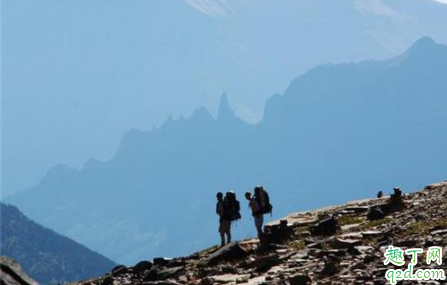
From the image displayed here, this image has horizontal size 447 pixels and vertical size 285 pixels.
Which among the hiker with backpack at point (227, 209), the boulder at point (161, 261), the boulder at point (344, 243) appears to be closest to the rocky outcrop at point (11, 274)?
the boulder at point (344, 243)

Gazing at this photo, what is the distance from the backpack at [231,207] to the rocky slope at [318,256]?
1.78 m

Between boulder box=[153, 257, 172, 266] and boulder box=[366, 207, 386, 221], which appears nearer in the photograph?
boulder box=[153, 257, 172, 266]

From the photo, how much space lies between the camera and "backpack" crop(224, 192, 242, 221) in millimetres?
30222

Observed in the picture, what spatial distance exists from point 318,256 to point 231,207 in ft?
32.7

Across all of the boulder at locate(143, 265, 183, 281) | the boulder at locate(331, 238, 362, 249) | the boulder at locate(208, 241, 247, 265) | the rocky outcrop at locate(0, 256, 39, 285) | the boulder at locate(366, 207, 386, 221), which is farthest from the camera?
the boulder at locate(366, 207, 386, 221)

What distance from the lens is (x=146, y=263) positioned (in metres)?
28.1

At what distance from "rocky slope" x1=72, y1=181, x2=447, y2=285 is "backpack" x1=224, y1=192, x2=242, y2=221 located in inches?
70.3

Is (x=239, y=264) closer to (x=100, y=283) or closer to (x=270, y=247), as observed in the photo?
(x=270, y=247)

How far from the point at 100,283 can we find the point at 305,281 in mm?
11778

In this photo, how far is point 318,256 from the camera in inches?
819

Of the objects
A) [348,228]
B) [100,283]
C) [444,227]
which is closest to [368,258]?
[444,227]

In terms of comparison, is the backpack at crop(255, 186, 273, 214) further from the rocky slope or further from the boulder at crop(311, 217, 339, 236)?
the boulder at crop(311, 217, 339, 236)

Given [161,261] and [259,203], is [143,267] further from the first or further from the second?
[259,203]

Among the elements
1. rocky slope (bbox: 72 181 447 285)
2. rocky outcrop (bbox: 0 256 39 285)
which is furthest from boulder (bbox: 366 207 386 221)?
rocky outcrop (bbox: 0 256 39 285)
